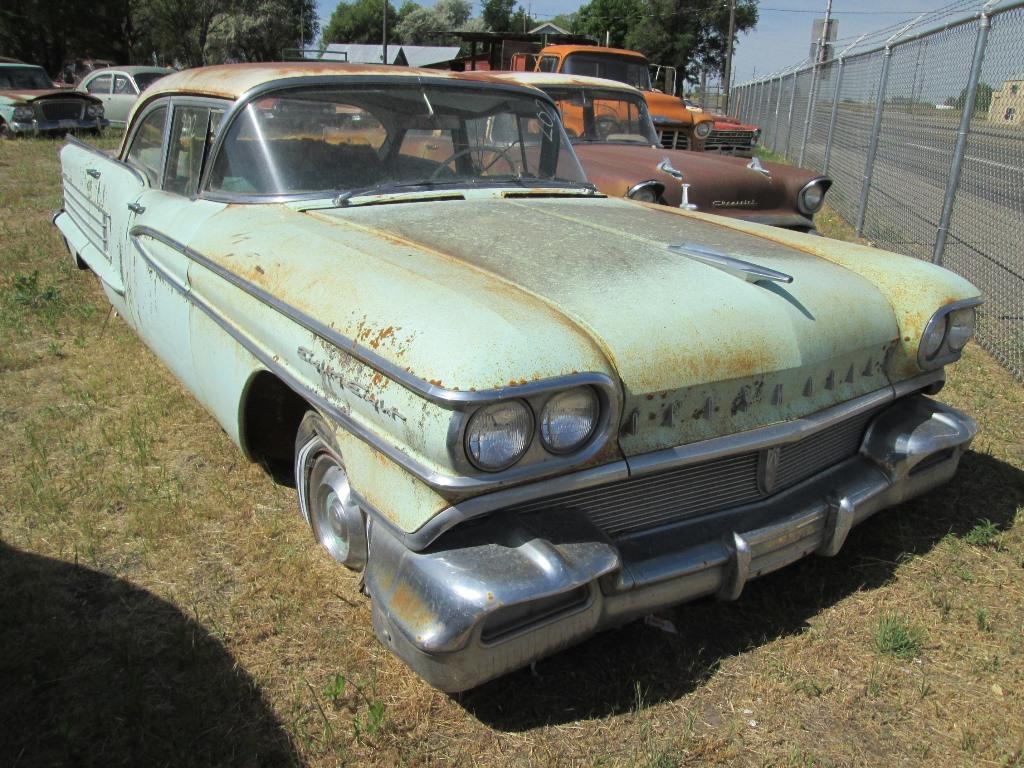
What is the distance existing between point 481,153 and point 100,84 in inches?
624

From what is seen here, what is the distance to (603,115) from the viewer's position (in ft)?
22.9

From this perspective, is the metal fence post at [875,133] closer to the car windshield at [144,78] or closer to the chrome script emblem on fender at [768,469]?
the chrome script emblem on fender at [768,469]

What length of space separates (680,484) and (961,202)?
6170 mm

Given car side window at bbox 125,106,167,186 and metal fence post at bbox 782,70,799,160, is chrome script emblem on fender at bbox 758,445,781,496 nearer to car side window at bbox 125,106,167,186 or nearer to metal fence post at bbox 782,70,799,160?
car side window at bbox 125,106,167,186

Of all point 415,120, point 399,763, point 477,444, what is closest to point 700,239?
point 415,120

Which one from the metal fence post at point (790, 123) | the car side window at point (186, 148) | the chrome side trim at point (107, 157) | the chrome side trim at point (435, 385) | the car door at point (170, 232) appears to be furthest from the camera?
the metal fence post at point (790, 123)

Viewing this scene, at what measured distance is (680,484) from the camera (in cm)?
214

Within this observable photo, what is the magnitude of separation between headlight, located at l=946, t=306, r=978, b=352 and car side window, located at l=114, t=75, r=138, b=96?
658 inches

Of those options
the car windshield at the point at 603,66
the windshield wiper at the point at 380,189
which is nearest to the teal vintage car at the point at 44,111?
the car windshield at the point at 603,66

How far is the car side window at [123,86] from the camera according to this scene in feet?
52.1

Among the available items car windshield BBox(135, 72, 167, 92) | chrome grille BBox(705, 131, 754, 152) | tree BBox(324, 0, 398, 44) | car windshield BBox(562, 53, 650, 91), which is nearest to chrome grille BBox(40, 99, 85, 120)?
car windshield BBox(135, 72, 167, 92)

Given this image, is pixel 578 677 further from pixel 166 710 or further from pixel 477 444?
pixel 166 710

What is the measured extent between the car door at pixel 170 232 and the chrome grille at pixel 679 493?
5.48 ft

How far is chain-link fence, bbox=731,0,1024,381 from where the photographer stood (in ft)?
17.6
